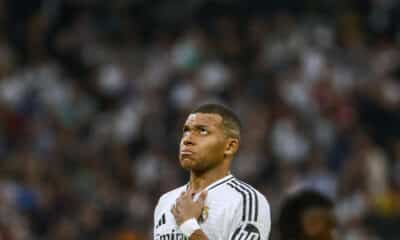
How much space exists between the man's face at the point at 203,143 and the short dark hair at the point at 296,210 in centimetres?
80

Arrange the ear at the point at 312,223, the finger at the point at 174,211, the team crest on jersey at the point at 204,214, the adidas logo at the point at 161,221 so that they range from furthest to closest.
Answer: the ear at the point at 312,223 → the adidas logo at the point at 161,221 → the finger at the point at 174,211 → the team crest on jersey at the point at 204,214

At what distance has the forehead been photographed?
7.14 m

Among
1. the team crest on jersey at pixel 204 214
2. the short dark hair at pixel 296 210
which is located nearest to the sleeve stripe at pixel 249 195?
the team crest on jersey at pixel 204 214

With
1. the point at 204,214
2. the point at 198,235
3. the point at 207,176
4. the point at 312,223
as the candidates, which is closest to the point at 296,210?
the point at 312,223

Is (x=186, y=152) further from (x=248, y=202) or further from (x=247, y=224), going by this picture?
(x=247, y=224)

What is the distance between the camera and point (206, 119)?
23.5ft

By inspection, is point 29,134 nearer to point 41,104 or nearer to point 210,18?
point 41,104

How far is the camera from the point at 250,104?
16250 millimetres

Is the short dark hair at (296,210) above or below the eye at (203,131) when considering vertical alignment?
below

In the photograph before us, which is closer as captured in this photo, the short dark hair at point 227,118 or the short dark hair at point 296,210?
the short dark hair at point 227,118

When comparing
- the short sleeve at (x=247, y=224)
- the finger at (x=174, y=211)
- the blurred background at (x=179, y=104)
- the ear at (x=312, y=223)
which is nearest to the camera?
the short sleeve at (x=247, y=224)

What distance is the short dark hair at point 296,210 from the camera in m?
7.67

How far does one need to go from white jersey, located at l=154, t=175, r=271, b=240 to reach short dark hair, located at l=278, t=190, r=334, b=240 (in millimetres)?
696

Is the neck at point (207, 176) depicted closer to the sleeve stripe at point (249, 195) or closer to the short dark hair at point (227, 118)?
the sleeve stripe at point (249, 195)
